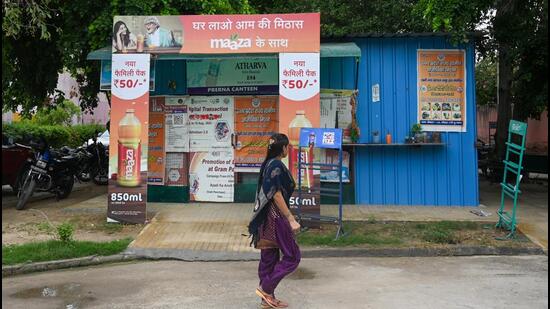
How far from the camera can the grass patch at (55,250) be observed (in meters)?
7.32

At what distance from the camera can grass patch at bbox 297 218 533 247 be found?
817 cm

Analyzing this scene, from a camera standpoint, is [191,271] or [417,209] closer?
[191,271]

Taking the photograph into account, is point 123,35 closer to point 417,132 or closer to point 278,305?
point 417,132

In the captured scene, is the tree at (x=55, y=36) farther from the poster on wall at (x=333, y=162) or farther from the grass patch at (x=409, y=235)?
the grass patch at (x=409, y=235)

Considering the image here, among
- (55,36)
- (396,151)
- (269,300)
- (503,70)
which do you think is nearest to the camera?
(269,300)

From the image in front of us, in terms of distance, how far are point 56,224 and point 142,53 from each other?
327 cm

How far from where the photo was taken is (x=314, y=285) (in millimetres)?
6367

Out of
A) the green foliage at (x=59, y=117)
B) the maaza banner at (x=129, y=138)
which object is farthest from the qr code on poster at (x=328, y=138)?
the green foliage at (x=59, y=117)

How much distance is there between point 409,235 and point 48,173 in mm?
7538

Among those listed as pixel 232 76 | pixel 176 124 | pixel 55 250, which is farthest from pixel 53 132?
pixel 55 250

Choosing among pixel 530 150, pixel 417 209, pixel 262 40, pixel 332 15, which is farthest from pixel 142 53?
pixel 530 150

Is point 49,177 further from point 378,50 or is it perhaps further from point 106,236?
point 378,50

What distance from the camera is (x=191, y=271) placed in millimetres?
7105

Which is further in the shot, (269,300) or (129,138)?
(129,138)
